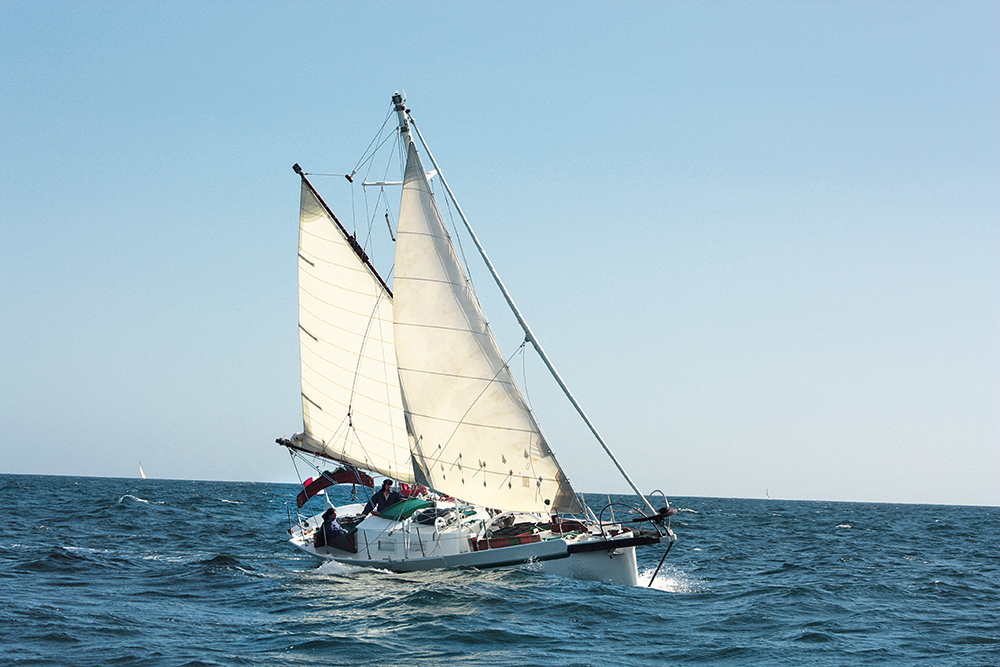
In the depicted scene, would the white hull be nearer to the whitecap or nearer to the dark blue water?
the dark blue water

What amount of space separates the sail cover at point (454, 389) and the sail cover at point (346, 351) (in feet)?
21.3

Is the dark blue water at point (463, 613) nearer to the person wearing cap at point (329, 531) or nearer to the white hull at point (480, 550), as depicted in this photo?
the white hull at point (480, 550)

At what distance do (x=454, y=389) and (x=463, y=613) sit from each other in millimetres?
6362

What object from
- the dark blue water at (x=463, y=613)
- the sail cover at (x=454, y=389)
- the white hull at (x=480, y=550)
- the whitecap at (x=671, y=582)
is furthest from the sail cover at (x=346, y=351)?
the whitecap at (x=671, y=582)

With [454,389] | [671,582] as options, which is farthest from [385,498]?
[671,582]

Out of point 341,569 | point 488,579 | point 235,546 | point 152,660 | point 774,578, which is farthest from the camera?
point 235,546

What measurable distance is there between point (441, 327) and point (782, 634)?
11272mm

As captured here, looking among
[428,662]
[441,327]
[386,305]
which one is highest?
[386,305]

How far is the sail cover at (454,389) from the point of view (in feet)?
73.5

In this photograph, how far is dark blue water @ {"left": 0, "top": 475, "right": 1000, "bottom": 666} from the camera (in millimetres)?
15625

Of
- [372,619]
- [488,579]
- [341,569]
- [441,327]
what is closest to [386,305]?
[441,327]

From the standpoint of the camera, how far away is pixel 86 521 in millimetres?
43594

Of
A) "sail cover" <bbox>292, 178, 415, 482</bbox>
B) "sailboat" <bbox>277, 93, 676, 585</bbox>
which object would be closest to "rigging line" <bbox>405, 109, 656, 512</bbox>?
"sailboat" <bbox>277, 93, 676, 585</bbox>

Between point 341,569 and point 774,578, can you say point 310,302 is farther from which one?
point 774,578
